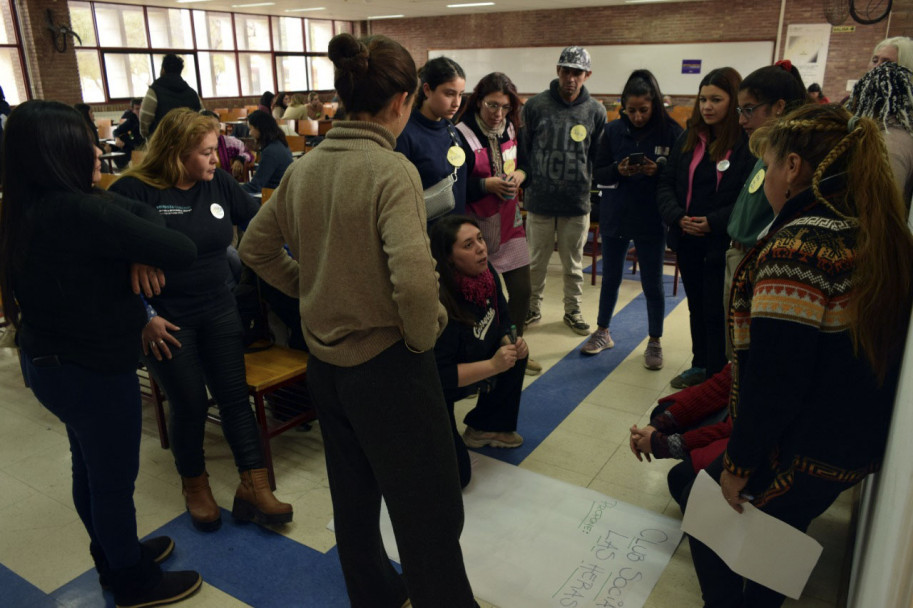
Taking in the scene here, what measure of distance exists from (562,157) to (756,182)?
1.47 metres

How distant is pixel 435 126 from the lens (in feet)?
8.42

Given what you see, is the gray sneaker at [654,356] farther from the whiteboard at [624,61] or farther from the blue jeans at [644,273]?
the whiteboard at [624,61]

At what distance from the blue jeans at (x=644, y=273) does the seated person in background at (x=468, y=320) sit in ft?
3.76

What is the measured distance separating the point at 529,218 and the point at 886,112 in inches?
74.7

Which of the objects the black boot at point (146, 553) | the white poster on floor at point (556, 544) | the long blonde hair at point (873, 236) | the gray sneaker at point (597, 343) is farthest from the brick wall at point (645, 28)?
the black boot at point (146, 553)

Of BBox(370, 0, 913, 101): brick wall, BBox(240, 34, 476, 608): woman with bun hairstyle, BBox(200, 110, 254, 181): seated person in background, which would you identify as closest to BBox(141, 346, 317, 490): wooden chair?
BBox(240, 34, 476, 608): woman with bun hairstyle

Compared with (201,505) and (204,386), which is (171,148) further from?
(201,505)

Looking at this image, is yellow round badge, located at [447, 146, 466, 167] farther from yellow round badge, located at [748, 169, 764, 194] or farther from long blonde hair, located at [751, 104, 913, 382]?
long blonde hair, located at [751, 104, 913, 382]

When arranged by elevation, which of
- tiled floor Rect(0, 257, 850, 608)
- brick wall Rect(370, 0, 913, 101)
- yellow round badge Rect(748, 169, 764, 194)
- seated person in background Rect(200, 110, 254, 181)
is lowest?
tiled floor Rect(0, 257, 850, 608)

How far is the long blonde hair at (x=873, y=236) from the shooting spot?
1.22 metres

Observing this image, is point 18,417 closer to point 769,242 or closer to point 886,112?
point 769,242

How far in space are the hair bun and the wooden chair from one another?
4.19 feet

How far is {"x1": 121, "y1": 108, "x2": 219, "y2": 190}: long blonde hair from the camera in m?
2.05

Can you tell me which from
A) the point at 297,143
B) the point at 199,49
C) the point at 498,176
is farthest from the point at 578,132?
the point at 199,49
